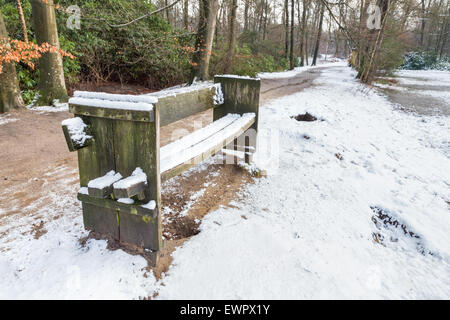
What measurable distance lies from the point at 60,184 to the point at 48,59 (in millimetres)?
4331

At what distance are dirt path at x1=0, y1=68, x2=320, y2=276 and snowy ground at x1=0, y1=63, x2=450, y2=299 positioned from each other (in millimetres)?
103

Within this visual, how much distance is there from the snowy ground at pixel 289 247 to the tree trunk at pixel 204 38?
21.4 feet

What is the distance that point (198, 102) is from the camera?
3.10 metres

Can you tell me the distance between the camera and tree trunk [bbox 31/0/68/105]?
599cm

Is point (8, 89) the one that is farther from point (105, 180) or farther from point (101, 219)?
point (105, 180)

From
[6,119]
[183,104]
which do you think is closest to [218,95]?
[183,104]

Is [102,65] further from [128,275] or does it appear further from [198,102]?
[128,275]

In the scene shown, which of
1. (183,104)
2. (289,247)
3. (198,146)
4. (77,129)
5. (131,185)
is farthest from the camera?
(183,104)

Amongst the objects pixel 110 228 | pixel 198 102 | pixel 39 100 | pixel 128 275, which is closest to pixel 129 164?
pixel 110 228

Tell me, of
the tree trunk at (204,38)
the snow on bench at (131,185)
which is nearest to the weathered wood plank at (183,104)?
the snow on bench at (131,185)

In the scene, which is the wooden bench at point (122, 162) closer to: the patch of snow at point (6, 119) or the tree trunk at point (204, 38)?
the patch of snow at point (6, 119)

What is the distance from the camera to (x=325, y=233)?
8.78ft

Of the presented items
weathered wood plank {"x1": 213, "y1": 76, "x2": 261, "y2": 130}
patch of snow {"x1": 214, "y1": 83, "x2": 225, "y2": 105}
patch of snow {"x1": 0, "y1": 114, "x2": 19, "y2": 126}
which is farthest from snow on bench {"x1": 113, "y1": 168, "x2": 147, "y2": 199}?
patch of snow {"x1": 0, "y1": 114, "x2": 19, "y2": 126}

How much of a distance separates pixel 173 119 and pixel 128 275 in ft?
4.40
